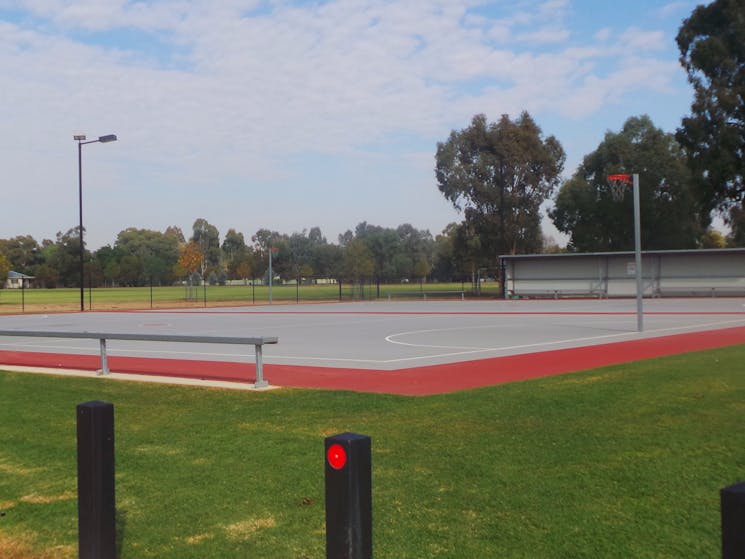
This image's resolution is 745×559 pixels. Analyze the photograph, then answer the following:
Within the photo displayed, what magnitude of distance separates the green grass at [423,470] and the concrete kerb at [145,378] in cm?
103

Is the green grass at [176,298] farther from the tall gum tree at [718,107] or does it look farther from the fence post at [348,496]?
the fence post at [348,496]

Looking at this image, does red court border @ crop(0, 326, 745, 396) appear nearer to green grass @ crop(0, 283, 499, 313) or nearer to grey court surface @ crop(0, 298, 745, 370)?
grey court surface @ crop(0, 298, 745, 370)

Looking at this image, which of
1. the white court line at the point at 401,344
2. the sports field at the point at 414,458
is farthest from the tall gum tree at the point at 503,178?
the sports field at the point at 414,458

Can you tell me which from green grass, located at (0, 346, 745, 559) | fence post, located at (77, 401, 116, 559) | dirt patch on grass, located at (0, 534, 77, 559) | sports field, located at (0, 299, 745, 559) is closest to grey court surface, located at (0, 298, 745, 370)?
sports field, located at (0, 299, 745, 559)

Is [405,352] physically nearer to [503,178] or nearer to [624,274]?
[624,274]

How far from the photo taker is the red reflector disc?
2854 mm

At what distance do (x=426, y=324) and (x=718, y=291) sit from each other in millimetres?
30548

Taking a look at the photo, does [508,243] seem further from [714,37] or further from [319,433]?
[319,433]

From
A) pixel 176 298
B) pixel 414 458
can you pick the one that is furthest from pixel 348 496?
pixel 176 298

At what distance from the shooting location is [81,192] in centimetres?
4000

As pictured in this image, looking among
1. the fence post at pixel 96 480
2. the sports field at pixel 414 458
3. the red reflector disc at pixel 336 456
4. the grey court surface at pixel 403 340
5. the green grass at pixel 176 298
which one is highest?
the red reflector disc at pixel 336 456

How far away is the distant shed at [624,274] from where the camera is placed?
1933 inches

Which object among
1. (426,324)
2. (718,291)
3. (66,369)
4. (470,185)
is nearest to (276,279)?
(470,185)

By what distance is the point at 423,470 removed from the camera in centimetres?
596
